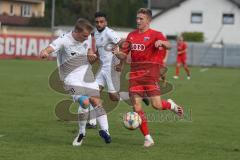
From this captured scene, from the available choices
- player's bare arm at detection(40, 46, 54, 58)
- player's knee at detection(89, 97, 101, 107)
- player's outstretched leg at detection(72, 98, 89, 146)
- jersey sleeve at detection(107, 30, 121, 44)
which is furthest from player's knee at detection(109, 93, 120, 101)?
player's bare arm at detection(40, 46, 54, 58)

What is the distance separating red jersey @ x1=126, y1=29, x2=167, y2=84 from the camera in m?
10.9

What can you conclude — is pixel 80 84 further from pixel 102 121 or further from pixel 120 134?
pixel 120 134

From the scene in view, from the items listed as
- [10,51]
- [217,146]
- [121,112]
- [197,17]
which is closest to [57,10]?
[197,17]

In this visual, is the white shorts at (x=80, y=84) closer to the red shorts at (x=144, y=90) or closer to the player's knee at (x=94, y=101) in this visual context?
the player's knee at (x=94, y=101)

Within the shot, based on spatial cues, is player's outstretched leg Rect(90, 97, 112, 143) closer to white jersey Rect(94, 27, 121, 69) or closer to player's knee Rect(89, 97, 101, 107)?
player's knee Rect(89, 97, 101, 107)

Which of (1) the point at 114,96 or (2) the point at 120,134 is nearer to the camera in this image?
(2) the point at 120,134

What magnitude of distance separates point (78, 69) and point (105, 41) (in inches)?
98.5

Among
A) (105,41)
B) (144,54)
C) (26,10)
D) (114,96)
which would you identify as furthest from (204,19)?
(144,54)

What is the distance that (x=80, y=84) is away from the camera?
10.9m

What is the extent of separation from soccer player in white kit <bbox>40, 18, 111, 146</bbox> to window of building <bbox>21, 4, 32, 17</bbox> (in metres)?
86.2

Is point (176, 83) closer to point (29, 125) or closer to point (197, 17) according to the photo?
point (29, 125)

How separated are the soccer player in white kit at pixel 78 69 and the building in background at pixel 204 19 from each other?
58.4 meters

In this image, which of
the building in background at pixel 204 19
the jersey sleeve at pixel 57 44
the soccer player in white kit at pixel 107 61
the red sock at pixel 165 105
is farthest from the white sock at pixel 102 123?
the building in background at pixel 204 19

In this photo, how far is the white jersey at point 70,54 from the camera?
10.7 m
